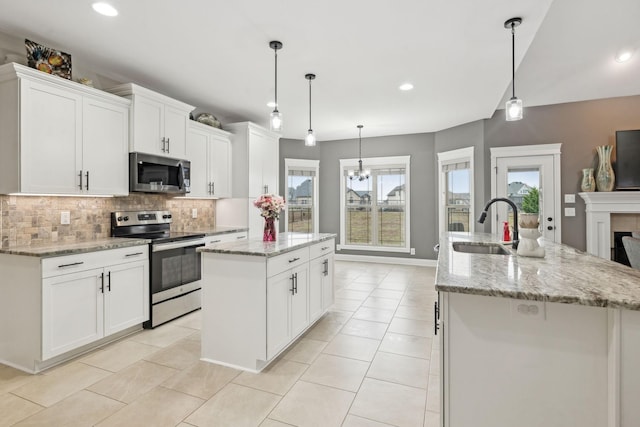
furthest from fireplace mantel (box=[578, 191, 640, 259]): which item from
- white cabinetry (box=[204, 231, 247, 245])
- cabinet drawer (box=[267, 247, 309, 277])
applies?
white cabinetry (box=[204, 231, 247, 245])

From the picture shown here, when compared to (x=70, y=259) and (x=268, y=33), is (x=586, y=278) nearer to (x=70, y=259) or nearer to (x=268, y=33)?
(x=268, y=33)

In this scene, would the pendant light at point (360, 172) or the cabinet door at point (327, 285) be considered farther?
the pendant light at point (360, 172)

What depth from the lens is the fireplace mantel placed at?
4.39 m

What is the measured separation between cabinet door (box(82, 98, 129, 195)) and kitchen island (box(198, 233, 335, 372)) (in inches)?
53.9

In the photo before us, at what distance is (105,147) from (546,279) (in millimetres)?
3602

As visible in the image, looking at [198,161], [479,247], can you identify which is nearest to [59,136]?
[198,161]

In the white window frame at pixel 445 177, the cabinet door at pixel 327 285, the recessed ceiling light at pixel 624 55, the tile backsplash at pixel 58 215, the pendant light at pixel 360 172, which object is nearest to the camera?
the tile backsplash at pixel 58 215

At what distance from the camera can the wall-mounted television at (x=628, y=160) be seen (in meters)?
4.36

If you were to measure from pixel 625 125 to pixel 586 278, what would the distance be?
4624mm

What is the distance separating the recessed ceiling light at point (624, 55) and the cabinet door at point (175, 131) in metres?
5.10

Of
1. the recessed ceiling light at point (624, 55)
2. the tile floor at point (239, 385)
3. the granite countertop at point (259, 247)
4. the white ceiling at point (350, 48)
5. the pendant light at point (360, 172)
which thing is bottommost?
the tile floor at point (239, 385)

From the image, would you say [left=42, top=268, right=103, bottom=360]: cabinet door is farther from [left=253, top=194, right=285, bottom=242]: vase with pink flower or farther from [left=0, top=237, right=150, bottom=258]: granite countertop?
[left=253, top=194, right=285, bottom=242]: vase with pink flower

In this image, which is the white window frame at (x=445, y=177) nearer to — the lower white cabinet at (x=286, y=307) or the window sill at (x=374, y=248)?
the window sill at (x=374, y=248)

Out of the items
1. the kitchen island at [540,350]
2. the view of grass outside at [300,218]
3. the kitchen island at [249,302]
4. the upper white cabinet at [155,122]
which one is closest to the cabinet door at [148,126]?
the upper white cabinet at [155,122]
